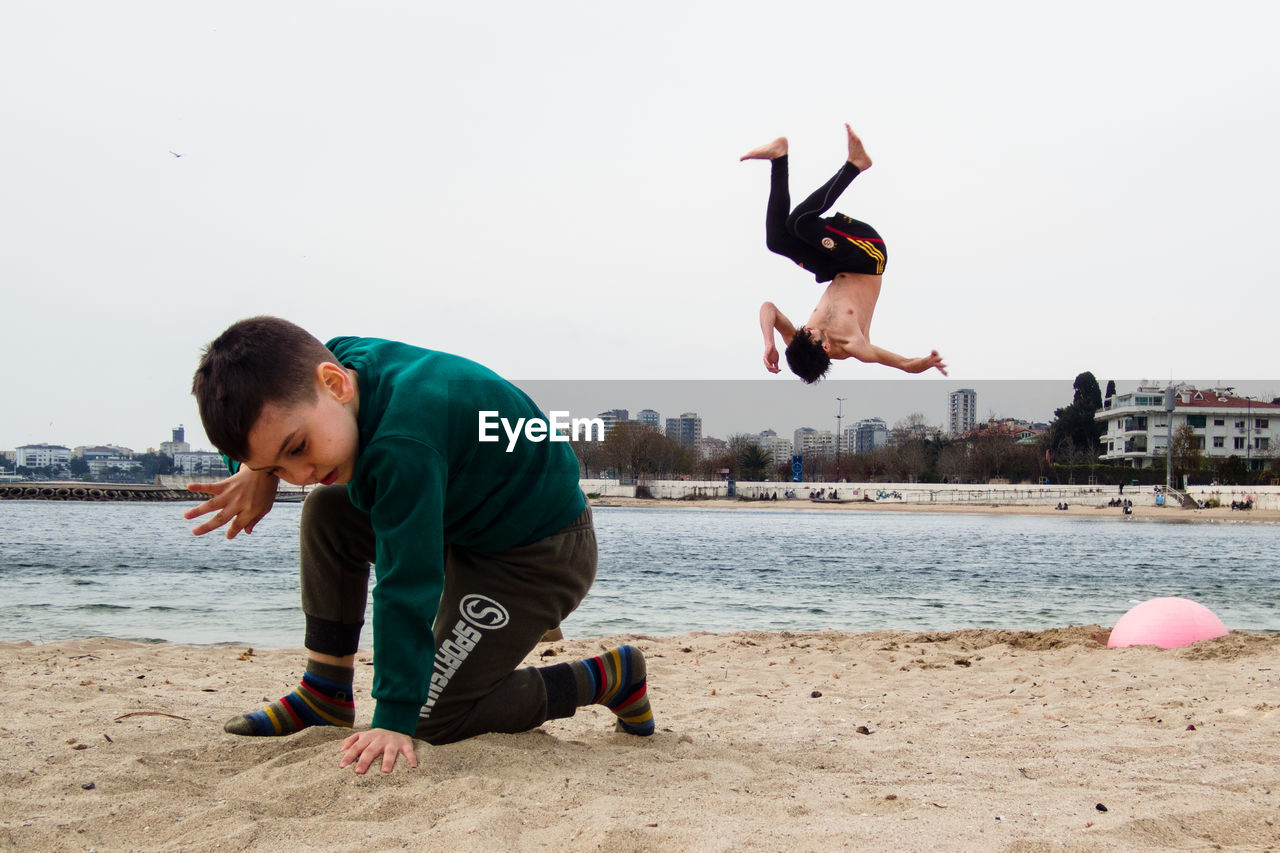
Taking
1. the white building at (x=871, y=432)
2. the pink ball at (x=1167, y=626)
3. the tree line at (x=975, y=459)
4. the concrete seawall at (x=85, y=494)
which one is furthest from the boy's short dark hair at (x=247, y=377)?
the white building at (x=871, y=432)

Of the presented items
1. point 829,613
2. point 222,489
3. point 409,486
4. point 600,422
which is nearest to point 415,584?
point 409,486

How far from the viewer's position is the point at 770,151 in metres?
3.75

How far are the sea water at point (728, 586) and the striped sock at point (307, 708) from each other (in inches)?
151

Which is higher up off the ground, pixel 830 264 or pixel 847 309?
pixel 830 264

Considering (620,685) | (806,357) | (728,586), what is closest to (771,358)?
(806,357)

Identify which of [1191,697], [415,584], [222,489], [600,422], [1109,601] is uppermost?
[600,422]

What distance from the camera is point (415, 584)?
220cm

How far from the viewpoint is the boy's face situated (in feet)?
7.04

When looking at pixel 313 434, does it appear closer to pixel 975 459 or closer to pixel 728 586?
pixel 728 586

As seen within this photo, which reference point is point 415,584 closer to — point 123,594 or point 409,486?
point 409,486

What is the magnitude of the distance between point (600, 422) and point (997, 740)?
197cm

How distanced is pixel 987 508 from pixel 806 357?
56.4 metres

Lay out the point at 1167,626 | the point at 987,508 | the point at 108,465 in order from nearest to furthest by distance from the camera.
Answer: the point at 1167,626 < the point at 987,508 < the point at 108,465

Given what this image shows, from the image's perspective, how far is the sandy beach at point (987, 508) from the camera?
46062 millimetres
